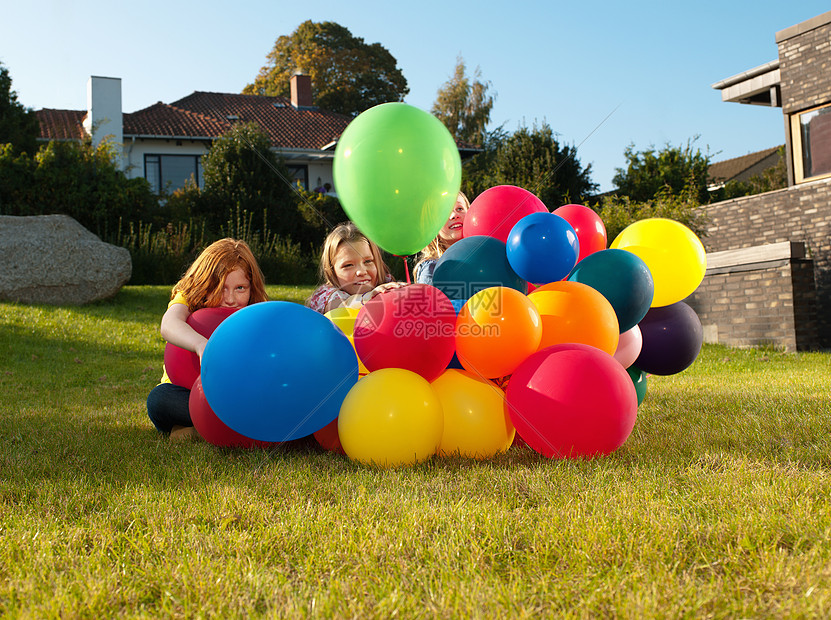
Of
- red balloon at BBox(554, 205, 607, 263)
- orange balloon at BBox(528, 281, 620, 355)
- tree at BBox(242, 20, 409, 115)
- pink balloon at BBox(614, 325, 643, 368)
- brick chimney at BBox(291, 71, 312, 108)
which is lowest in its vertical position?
pink balloon at BBox(614, 325, 643, 368)

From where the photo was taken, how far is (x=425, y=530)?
205 cm

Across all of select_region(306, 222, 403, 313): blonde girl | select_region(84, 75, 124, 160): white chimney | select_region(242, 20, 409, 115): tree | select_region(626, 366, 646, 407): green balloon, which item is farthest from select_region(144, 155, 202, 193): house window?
select_region(626, 366, 646, 407): green balloon

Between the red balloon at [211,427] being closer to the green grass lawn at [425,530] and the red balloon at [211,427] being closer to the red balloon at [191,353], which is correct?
the green grass lawn at [425,530]

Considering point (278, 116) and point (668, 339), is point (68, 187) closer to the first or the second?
point (668, 339)

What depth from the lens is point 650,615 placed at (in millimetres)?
1507

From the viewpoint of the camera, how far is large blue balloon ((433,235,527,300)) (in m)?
3.30

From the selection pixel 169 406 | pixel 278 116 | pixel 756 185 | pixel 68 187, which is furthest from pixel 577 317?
pixel 278 116

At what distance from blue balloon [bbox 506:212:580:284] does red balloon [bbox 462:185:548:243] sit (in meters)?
0.43

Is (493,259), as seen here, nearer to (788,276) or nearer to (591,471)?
(591,471)

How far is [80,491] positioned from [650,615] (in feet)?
7.08

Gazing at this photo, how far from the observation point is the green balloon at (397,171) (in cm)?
288

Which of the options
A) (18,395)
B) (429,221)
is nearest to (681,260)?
(429,221)

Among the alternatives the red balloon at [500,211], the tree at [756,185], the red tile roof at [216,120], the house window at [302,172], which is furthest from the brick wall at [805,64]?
the house window at [302,172]

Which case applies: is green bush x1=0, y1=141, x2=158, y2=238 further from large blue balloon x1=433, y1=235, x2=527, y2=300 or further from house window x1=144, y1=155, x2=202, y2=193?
large blue balloon x1=433, y1=235, x2=527, y2=300
